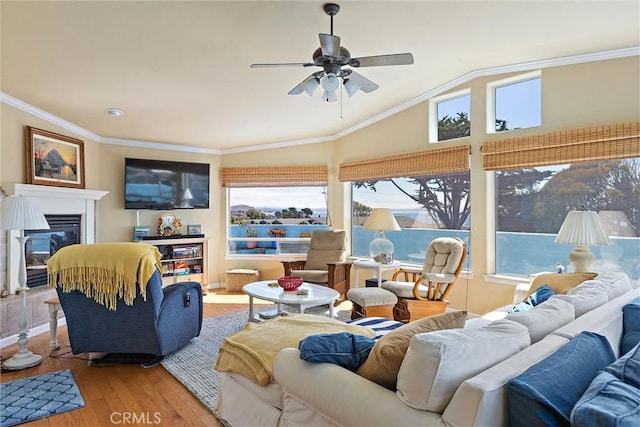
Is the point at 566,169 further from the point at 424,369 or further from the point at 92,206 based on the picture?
the point at 92,206

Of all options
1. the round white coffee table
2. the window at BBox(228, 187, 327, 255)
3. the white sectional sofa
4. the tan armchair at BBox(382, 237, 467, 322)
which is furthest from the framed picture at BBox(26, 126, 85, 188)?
the tan armchair at BBox(382, 237, 467, 322)

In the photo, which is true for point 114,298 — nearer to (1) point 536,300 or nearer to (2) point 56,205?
(2) point 56,205

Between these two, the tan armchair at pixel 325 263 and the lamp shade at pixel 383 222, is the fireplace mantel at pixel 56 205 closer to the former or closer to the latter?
the tan armchair at pixel 325 263

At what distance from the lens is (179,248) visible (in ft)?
19.7

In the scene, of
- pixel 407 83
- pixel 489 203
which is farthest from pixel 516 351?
pixel 407 83

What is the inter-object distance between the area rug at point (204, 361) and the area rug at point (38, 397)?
0.67 meters

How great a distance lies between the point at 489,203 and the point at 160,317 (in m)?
3.66

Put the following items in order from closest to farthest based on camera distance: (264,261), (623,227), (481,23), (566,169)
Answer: (481,23) → (623,227) → (566,169) → (264,261)

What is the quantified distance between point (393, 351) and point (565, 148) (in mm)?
3313

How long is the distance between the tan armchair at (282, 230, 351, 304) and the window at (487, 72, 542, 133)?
2.48 m

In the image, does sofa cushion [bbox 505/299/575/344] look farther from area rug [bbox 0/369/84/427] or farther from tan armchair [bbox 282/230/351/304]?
tan armchair [bbox 282/230/351/304]

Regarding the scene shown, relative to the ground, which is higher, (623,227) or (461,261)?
(623,227)

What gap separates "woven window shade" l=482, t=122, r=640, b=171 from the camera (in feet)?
11.1

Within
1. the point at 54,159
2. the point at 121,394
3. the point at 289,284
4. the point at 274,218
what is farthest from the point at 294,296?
the point at 54,159
